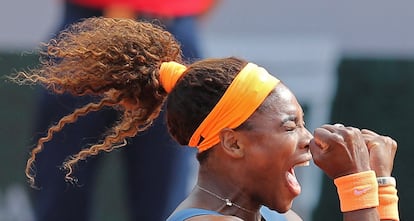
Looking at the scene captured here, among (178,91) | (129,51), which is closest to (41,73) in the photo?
(129,51)

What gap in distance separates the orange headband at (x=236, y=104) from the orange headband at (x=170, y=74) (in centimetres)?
15

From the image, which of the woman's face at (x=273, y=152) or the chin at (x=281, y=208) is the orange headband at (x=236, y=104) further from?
the chin at (x=281, y=208)

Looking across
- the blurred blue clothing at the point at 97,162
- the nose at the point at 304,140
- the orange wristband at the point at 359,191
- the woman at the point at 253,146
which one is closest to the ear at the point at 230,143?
the woman at the point at 253,146

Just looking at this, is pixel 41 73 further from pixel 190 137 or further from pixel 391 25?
pixel 391 25

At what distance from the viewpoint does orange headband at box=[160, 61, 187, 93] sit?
8.76 feet

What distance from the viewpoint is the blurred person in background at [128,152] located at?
13.4 ft

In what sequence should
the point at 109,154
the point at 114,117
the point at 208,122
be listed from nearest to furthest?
the point at 208,122 → the point at 114,117 → the point at 109,154

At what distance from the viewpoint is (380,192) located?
8.53 feet

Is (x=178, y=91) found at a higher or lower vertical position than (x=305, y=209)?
higher

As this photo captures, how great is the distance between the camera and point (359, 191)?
2463 mm

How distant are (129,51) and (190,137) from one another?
29 cm

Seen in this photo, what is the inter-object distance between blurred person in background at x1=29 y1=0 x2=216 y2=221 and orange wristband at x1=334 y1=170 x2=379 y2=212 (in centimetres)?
163

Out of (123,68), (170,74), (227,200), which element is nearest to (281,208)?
(227,200)

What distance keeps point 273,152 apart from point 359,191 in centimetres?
21
